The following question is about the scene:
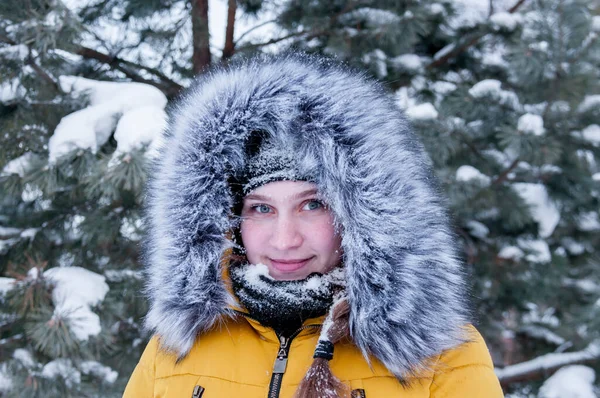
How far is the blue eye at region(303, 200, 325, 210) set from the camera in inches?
67.8

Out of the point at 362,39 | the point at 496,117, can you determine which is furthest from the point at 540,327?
the point at 362,39

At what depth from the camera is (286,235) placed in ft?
5.38

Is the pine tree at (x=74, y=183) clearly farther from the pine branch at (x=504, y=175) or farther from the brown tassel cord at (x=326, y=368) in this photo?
the pine branch at (x=504, y=175)

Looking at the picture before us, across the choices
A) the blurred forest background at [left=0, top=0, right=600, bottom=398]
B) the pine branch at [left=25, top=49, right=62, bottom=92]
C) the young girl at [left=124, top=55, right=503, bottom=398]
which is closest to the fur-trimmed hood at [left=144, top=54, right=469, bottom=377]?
the young girl at [left=124, top=55, right=503, bottom=398]

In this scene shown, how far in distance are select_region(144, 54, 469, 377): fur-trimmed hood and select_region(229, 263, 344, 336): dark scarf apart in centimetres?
7

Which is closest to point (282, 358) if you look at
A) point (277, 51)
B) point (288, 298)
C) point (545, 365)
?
point (288, 298)

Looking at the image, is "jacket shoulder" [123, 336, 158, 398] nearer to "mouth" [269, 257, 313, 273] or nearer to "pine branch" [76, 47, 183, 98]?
"mouth" [269, 257, 313, 273]

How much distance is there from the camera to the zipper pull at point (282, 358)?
1.61m

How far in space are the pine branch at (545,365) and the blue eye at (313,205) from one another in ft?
8.30

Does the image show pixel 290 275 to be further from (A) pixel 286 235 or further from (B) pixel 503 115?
(B) pixel 503 115

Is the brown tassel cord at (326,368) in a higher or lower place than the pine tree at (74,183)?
lower

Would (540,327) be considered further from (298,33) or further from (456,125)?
(298,33)

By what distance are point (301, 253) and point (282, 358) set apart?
1.00ft

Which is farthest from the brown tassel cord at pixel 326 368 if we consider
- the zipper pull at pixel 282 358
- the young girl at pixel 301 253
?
the zipper pull at pixel 282 358
